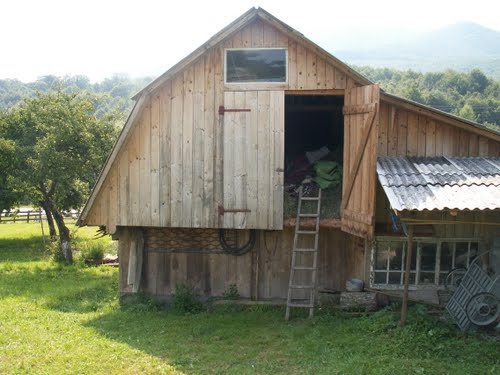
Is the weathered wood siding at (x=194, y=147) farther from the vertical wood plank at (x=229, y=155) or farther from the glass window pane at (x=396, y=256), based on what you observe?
the glass window pane at (x=396, y=256)

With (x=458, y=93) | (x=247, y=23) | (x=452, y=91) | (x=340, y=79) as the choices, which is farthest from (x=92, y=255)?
(x=458, y=93)

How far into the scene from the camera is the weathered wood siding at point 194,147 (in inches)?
418

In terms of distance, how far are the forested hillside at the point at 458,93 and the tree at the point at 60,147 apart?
125 feet

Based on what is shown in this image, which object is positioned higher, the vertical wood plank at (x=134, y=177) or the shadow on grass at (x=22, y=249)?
the vertical wood plank at (x=134, y=177)

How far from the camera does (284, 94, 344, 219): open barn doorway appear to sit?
11.6 meters

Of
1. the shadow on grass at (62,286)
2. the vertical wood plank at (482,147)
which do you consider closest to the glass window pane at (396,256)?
the vertical wood plank at (482,147)

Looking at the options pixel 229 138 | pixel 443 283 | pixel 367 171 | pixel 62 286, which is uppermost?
pixel 229 138

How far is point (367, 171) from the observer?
9406 millimetres

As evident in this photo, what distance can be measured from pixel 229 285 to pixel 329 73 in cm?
518

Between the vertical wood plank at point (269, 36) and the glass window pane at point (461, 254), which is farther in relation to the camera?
the glass window pane at point (461, 254)

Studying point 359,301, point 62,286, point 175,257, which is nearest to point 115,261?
point 62,286

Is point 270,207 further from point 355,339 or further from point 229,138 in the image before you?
point 355,339

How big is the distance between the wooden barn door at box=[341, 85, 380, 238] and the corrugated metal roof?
1.13 feet

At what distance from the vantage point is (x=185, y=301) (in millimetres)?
11758
